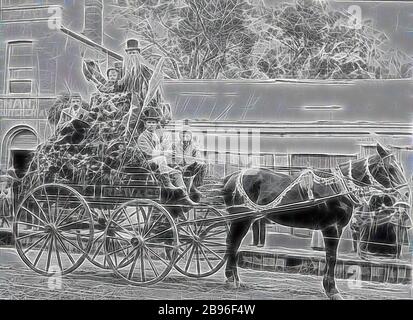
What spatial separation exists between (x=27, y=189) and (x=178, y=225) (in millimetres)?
1824

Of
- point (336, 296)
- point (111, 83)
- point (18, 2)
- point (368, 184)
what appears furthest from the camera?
point (18, 2)

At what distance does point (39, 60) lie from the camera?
530 cm

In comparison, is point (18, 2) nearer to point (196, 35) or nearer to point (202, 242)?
point (196, 35)

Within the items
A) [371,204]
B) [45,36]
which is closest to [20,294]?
[45,36]

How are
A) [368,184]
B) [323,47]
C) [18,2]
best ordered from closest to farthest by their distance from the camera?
[368,184]
[323,47]
[18,2]

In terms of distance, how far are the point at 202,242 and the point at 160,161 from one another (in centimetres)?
100

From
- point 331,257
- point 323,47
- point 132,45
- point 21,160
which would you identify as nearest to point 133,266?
point 21,160

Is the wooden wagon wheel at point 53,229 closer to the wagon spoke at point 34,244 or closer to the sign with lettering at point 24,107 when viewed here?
the wagon spoke at point 34,244

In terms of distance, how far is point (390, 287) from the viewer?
493 cm

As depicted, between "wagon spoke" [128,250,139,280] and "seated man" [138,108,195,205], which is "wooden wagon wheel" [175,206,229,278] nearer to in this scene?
"seated man" [138,108,195,205]

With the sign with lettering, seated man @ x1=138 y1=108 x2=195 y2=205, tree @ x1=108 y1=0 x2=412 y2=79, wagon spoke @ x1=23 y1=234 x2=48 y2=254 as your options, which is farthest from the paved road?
tree @ x1=108 y1=0 x2=412 y2=79

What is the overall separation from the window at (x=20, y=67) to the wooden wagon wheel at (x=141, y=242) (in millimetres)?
1893

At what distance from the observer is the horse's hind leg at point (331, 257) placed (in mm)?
4844
